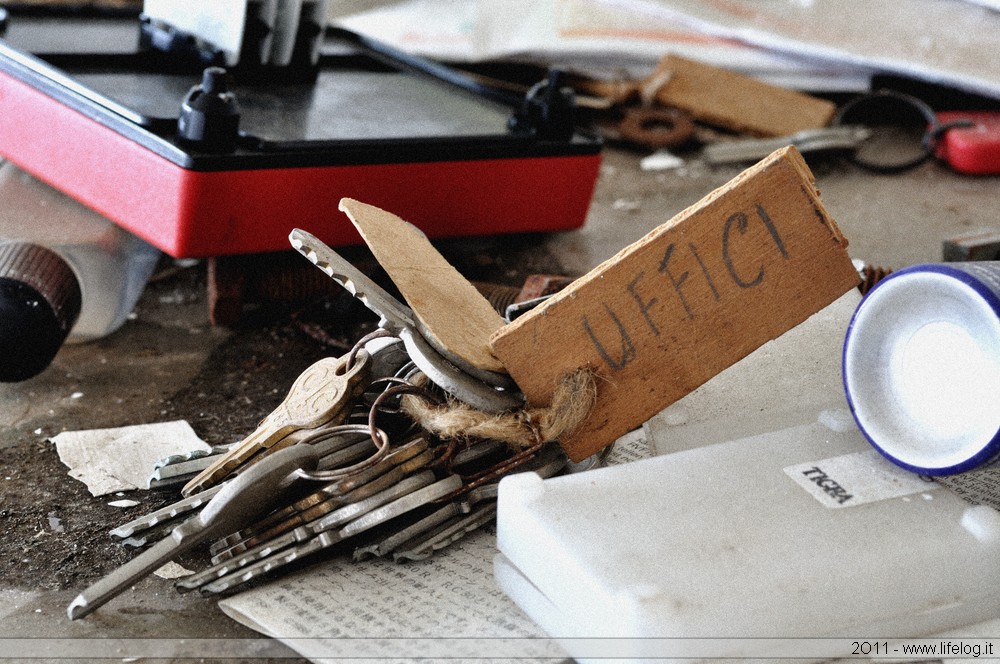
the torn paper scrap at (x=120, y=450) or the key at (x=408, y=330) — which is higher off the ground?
the key at (x=408, y=330)

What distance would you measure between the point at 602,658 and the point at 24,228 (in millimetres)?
1085

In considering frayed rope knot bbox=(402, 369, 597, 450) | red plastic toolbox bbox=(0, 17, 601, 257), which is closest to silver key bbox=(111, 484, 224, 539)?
frayed rope knot bbox=(402, 369, 597, 450)

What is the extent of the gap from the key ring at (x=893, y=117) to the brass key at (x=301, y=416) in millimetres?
1574

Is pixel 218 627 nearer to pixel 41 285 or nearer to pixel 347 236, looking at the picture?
pixel 41 285

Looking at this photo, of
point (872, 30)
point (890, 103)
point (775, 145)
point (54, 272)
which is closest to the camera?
point (54, 272)

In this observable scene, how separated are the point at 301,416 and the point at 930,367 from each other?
0.62m

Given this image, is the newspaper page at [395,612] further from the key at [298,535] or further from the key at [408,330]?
the key at [408,330]

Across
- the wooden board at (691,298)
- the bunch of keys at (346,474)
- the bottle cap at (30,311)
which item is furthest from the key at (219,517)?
the bottle cap at (30,311)

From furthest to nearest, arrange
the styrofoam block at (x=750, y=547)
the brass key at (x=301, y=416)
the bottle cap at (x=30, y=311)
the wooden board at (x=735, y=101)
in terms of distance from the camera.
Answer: the wooden board at (x=735, y=101) → the bottle cap at (x=30, y=311) → the brass key at (x=301, y=416) → the styrofoam block at (x=750, y=547)

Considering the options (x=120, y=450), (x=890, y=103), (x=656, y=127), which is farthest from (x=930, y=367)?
(x=890, y=103)

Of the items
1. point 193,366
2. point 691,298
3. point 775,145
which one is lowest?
point 193,366

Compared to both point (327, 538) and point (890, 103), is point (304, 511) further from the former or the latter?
point (890, 103)

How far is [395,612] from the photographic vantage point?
0.96m

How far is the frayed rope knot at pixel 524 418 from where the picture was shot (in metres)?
1.04
